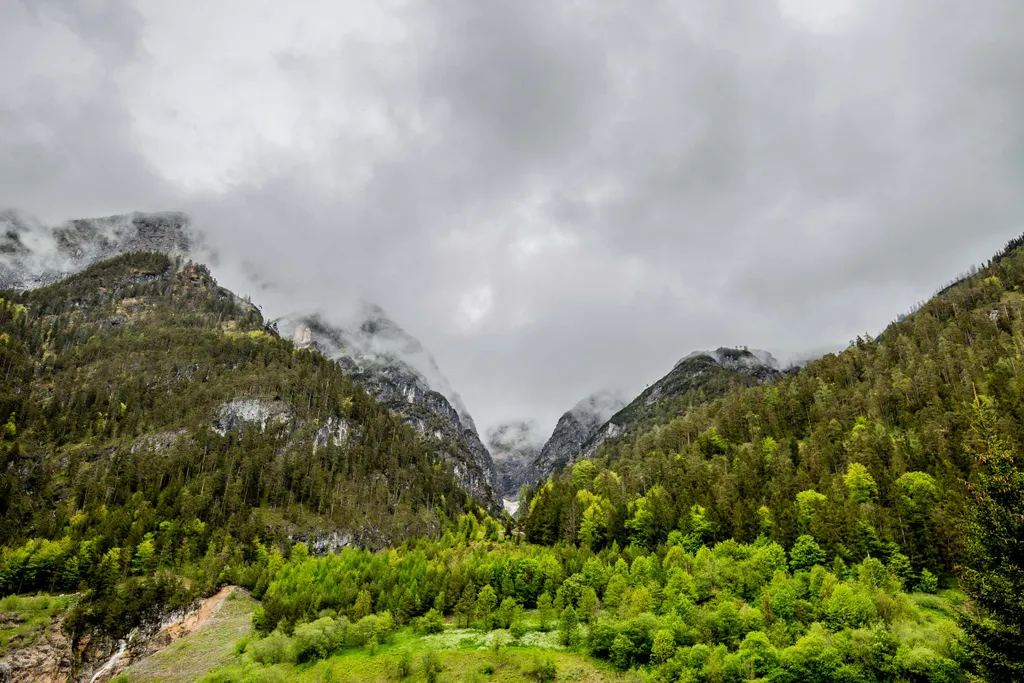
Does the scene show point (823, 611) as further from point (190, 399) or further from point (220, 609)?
point (190, 399)

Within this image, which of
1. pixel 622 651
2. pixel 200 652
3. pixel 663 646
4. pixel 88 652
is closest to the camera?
A: pixel 663 646

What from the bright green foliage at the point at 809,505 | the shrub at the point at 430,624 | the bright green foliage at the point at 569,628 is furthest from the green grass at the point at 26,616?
the bright green foliage at the point at 809,505

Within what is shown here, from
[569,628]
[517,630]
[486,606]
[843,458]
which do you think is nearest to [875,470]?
[843,458]

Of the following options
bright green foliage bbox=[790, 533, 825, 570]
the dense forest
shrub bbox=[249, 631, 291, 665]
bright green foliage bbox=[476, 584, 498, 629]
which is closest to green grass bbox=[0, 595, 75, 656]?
the dense forest

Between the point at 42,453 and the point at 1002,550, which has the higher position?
the point at 42,453

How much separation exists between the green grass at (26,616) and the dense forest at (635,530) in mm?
4249

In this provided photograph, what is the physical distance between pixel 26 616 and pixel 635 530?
111644mm

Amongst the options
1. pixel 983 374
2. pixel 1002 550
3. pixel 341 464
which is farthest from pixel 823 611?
pixel 341 464

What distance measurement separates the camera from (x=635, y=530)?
11744 cm

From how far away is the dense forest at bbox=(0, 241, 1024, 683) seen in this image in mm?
55250

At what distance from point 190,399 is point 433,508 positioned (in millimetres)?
94717

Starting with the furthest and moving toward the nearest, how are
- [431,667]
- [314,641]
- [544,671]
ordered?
1. [314,641]
2. [431,667]
3. [544,671]

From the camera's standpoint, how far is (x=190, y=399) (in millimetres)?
195625

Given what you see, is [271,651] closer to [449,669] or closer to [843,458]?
[449,669]
